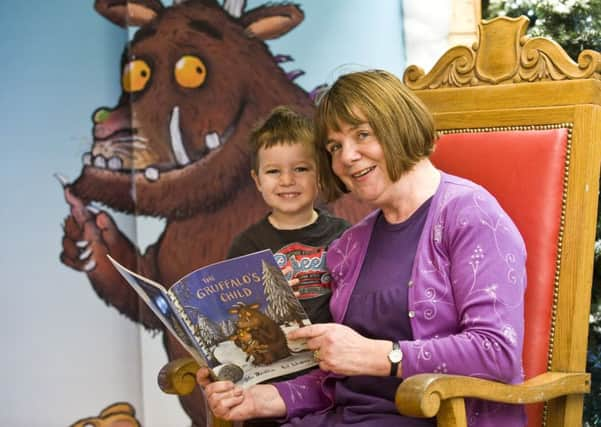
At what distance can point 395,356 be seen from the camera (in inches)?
79.4

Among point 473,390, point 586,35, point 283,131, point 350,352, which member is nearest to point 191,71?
point 283,131

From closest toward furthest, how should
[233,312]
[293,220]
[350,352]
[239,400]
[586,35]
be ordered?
[350,352], [233,312], [239,400], [293,220], [586,35]

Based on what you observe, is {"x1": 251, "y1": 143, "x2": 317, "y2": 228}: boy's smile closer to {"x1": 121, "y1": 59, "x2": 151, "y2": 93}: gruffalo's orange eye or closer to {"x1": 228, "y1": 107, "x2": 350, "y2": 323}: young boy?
{"x1": 228, "y1": 107, "x2": 350, "y2": 323}: young boy

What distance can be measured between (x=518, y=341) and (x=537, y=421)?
38 cm

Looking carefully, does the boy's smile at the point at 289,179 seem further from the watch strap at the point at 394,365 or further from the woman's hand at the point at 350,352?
the watch strap at the point at 394,365

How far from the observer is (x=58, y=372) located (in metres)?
4.16

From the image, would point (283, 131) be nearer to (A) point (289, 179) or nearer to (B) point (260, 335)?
(A) point (289, 179)

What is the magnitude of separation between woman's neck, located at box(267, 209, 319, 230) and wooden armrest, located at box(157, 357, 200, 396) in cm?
44

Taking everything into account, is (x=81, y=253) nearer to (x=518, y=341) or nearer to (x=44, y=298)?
(x=44, y=298)

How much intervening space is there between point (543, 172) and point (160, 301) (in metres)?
0.95

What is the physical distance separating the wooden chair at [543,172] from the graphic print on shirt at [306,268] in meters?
0.34

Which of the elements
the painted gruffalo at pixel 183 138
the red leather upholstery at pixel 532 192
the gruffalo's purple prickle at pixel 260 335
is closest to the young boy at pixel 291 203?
the gruffalo's purple prickle at pixel 260 335

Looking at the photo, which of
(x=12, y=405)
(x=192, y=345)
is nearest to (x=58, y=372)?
(x=12, y=405)

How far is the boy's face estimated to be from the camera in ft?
8.47
